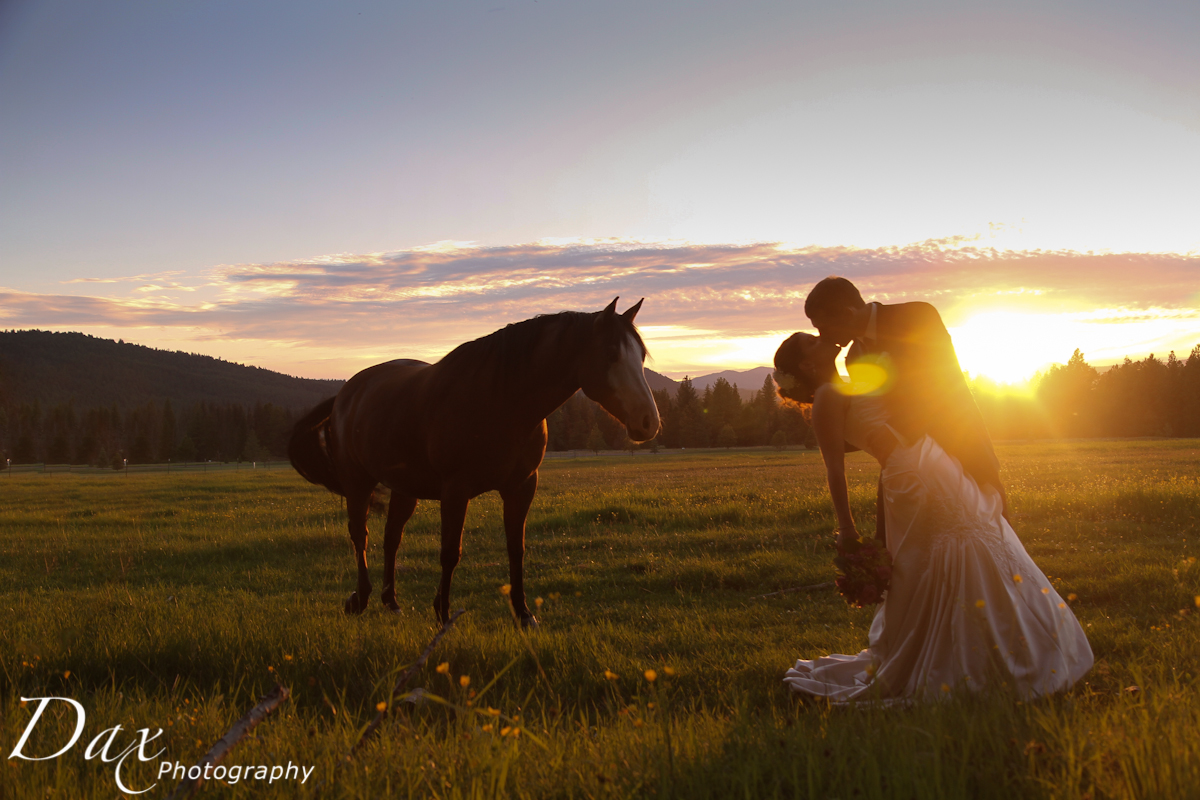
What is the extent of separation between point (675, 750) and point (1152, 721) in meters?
1.77

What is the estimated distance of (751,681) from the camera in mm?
4742

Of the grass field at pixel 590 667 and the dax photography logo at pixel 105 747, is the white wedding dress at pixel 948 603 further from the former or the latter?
the dax photography logo at pixel 105 747

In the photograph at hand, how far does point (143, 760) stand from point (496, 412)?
11.8 feet

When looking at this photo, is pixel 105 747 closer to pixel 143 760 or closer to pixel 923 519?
pixel 143 760

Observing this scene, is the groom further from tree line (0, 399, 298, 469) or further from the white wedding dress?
tree line (0, 399, 298, 469)

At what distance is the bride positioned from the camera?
3.89 metres

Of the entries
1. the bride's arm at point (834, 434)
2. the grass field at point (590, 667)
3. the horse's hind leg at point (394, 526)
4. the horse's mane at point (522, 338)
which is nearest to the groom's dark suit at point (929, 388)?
the bride's arm at point (834, 434)

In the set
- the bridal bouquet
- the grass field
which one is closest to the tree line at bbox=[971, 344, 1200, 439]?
the grass field

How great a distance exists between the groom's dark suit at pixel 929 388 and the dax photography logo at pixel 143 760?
3717 mm

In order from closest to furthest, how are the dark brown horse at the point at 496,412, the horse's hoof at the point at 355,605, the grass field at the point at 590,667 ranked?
the grass field at the point at 590,667 < the dark brown horse at the point at 496,412 < the horse's hoof at the point at 355,605

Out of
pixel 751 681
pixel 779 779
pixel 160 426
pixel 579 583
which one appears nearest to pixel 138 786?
pixel 779 779

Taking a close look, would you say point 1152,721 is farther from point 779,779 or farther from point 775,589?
point 775,589

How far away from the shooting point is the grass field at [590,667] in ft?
8.25

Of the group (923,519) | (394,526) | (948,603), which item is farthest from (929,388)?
(394,526)
